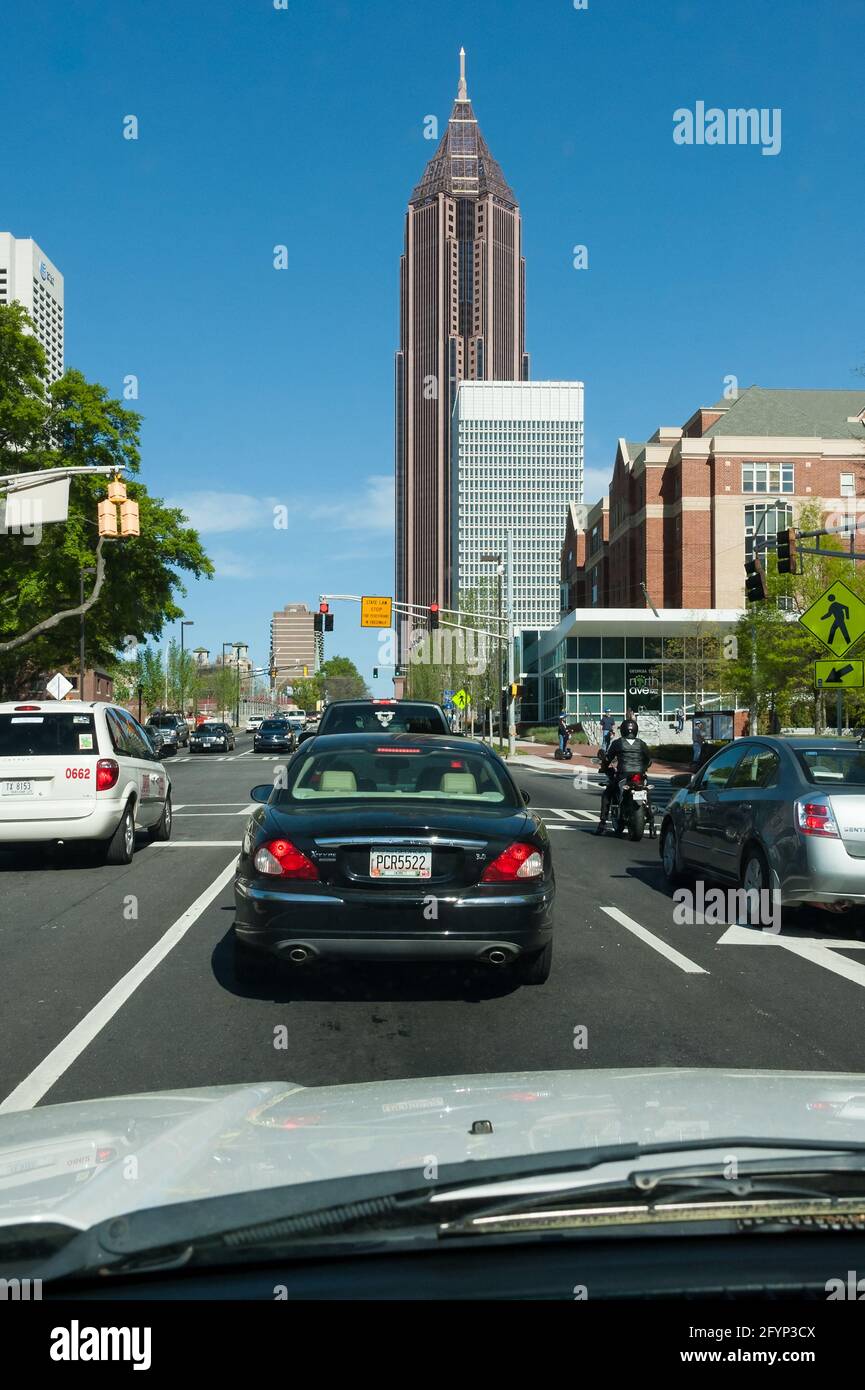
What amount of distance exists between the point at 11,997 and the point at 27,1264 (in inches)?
196

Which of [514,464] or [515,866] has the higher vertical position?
[514,464]

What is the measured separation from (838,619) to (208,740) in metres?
41.0

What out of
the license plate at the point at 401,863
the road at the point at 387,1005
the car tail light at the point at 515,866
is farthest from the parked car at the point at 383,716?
the license plate at the point at 401,863

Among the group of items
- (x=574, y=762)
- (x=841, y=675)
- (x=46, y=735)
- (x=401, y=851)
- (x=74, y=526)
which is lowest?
(x=574, y=762)

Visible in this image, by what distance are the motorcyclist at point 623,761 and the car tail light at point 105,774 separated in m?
7.06

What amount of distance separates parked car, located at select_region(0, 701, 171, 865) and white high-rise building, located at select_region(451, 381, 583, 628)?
17163cm

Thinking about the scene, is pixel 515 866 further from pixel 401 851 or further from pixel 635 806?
pixel 635 806

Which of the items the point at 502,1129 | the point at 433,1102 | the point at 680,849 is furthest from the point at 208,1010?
the point at 680,849

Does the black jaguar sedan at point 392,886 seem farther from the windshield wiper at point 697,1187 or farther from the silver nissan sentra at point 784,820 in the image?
the windshield wiper at point 697,1187

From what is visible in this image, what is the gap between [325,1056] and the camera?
547cm

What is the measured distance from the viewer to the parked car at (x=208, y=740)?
54.6 metres

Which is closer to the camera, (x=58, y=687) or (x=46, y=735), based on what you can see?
(x=46, y=735)

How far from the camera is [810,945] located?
872 centimetres

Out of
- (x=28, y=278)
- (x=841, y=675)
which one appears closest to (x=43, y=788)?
(x=841, y=675)
